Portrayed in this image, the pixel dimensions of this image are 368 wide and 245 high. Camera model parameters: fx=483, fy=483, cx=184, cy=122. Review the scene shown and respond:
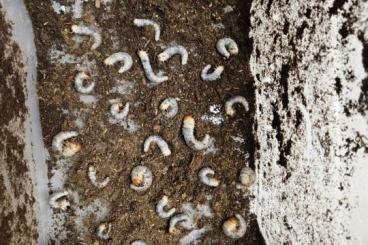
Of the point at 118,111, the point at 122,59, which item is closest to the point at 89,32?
the point at 122,59

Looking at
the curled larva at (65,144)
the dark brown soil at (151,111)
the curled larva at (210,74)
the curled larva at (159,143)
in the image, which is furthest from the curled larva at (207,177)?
the curled larva at (65,144)

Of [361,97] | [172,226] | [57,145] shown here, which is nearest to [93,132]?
[57,145]

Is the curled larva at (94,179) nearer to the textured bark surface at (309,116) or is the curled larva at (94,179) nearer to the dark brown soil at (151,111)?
the dark brown soil at (151,111)

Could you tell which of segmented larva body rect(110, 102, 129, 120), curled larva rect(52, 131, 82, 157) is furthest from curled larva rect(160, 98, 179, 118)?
curled larva rect(52, 131, 82, 157)

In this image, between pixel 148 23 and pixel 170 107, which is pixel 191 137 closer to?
pixel 170 107

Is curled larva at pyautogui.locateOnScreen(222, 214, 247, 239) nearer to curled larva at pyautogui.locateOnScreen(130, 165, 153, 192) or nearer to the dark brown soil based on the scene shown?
the dark brown soil
